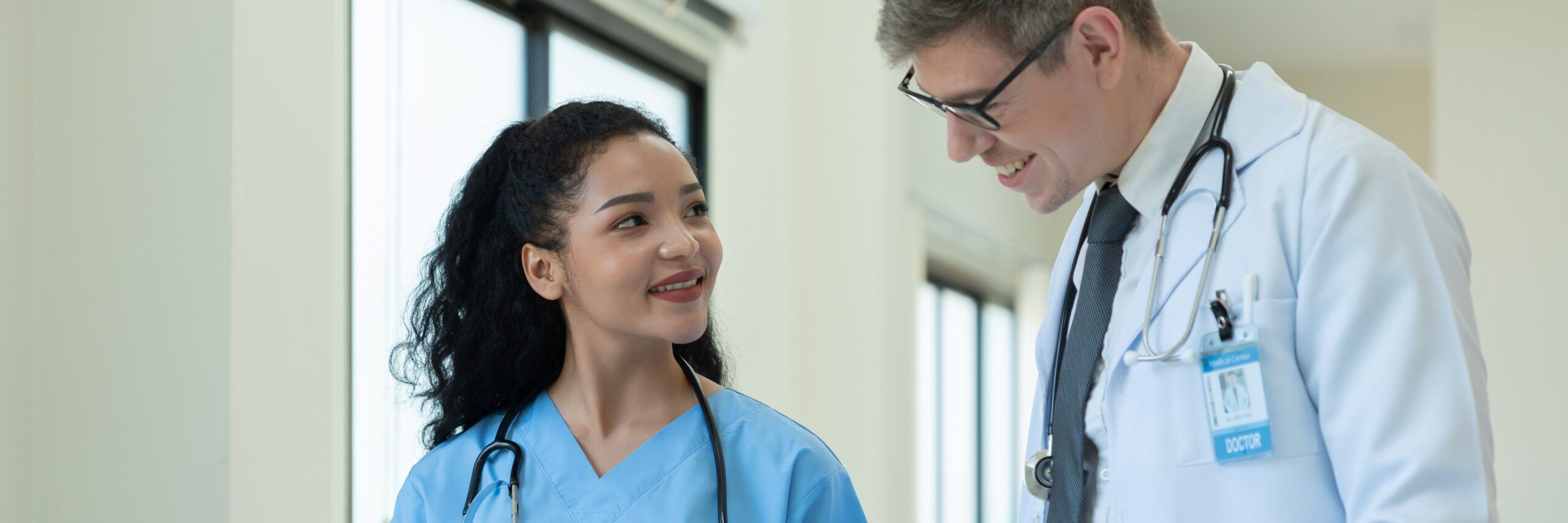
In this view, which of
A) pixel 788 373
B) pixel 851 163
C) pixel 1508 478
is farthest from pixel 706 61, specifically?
pixel 1508 478

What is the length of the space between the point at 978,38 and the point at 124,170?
1.26 metres

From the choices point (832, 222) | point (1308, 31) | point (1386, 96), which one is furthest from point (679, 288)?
point (1386, 96)

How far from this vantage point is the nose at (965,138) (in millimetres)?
1358

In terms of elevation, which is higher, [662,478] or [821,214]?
[821,214]

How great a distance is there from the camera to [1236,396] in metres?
1.14

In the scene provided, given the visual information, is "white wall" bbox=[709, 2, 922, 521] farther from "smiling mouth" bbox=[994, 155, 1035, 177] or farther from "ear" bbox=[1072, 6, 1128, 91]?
"ear" bbox=[1072, 6, 1128, 91]

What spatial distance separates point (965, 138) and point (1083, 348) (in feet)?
0.84

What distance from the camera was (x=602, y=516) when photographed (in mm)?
1539

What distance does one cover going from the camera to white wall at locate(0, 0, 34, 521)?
1749mm

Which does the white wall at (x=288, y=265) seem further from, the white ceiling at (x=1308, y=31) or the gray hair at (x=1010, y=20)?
the white ceiling at (x=1308, y=31)

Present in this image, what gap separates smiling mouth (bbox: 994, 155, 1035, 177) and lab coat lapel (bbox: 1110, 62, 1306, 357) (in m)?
0.17

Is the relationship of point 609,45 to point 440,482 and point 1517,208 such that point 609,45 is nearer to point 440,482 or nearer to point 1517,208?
point 440,482

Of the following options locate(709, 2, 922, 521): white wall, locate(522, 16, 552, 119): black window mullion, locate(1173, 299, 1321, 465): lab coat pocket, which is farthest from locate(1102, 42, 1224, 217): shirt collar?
locate(709, 2, 922, 521): white wall

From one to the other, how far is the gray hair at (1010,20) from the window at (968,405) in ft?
11.3
